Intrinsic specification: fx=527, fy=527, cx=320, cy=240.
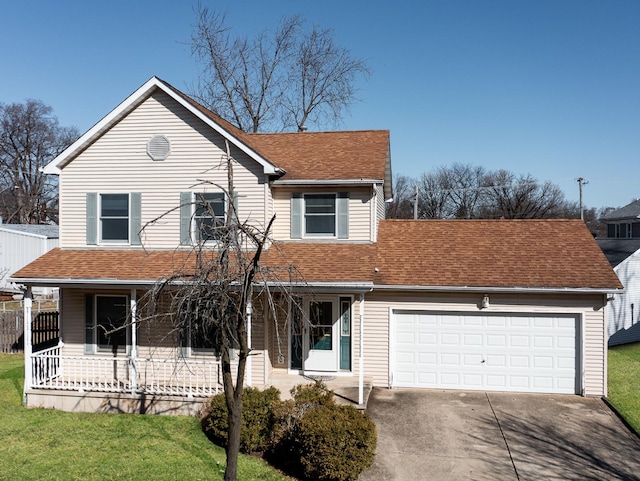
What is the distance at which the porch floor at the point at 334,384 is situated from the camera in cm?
1247

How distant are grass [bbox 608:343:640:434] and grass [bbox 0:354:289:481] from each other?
8.44 m

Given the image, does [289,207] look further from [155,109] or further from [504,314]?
[504,314]

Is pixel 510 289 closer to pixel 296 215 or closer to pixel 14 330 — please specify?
pixel 296 215

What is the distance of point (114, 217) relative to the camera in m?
14.7

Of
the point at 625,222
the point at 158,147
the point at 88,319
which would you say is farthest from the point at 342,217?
the point at 625,222

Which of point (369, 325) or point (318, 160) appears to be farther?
point (318, 160)

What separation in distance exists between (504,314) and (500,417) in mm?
3040

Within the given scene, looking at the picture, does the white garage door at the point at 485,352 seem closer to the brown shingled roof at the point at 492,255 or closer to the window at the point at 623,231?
the brown shingled roof at the point at 492,255

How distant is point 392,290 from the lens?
14.4 metres

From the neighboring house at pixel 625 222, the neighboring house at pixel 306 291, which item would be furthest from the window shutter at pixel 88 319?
the neighboring house at pixel 625 222

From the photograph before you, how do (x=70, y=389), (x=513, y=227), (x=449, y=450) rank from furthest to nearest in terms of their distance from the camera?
1. (x=513, y=227)
2. (x=70, y=389)
3. (x=449, y=450)

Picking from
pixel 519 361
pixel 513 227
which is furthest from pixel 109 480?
pixel 513 227

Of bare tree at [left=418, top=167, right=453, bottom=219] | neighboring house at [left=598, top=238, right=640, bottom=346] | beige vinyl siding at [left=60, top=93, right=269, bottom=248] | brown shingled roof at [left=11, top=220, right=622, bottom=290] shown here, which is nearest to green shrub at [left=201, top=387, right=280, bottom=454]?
brown shingled roof at [left=11, top=220, right=622, bottom=290]

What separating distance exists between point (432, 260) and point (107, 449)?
9.44 metres
